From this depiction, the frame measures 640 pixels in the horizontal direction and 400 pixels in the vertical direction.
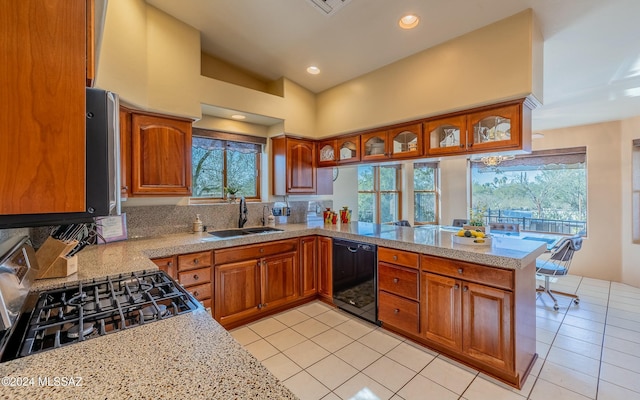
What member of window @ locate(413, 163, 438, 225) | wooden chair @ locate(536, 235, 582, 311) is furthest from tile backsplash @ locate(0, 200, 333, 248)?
wooden chair @ locate(536, 235, 582, 311)

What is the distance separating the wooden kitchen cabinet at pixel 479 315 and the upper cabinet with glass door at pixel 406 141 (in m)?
1.19

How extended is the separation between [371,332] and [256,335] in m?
1.12

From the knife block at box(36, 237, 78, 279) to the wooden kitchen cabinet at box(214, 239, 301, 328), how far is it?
116 cm

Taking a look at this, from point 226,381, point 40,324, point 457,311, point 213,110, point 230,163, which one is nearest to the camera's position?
point 226,381

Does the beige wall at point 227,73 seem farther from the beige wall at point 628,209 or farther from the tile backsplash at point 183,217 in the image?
the beige wall at point 628,209

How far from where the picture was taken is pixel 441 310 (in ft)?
7.48

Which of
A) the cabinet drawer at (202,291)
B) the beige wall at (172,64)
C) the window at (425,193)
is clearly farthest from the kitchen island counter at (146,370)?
the window at (425,193)

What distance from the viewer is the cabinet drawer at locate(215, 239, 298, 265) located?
266 cm

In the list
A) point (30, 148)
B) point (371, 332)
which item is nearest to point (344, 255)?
point (371, 332)

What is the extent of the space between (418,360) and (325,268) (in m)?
1.39

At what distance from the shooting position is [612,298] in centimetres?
366

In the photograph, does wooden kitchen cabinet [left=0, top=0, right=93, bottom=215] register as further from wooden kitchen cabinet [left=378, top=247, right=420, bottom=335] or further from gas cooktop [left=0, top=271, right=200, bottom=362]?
wooden kitchen cabinet [left=378, top=247, right=420, bottom=335]

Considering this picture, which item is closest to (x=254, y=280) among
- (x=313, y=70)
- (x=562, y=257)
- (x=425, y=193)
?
(x=313, y=70)

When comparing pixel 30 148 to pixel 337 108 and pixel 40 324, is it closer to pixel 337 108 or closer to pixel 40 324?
pixel 40 324
